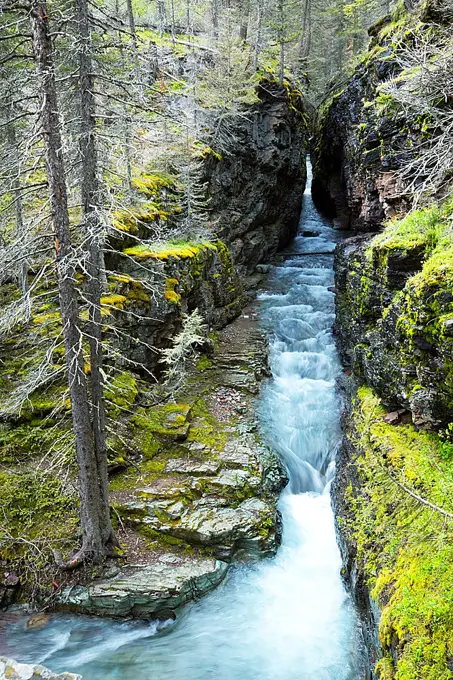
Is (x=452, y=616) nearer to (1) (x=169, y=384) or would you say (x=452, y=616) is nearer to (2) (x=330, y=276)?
(1) (x=169, y=384)

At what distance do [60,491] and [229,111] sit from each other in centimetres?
2053

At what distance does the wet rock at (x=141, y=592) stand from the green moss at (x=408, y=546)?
10.8ft

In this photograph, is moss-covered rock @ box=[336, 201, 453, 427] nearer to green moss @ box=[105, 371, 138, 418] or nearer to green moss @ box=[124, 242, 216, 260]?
green moss @ box=[124, 242, 216, 260]

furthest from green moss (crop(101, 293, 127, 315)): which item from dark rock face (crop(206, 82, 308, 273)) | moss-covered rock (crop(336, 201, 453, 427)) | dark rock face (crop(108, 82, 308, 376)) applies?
dark rock face (crop(206, 82, 308, 273))

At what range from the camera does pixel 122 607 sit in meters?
7.38

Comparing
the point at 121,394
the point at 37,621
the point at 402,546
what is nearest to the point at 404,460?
the point at 402,546

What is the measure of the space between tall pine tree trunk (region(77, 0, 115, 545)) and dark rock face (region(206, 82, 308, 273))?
50.3 ft

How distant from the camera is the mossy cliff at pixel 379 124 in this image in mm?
12281

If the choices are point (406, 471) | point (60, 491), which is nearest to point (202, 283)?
point (60, 491)

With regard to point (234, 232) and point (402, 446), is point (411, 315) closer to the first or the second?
point (402, 446)

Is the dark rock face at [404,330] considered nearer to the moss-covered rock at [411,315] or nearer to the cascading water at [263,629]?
the moss-covered rock at [411,315]

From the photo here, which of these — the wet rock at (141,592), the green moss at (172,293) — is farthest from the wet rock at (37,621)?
the green moss at (172,293)

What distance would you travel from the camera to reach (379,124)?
14703 mm

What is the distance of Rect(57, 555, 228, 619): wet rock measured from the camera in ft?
24.1
